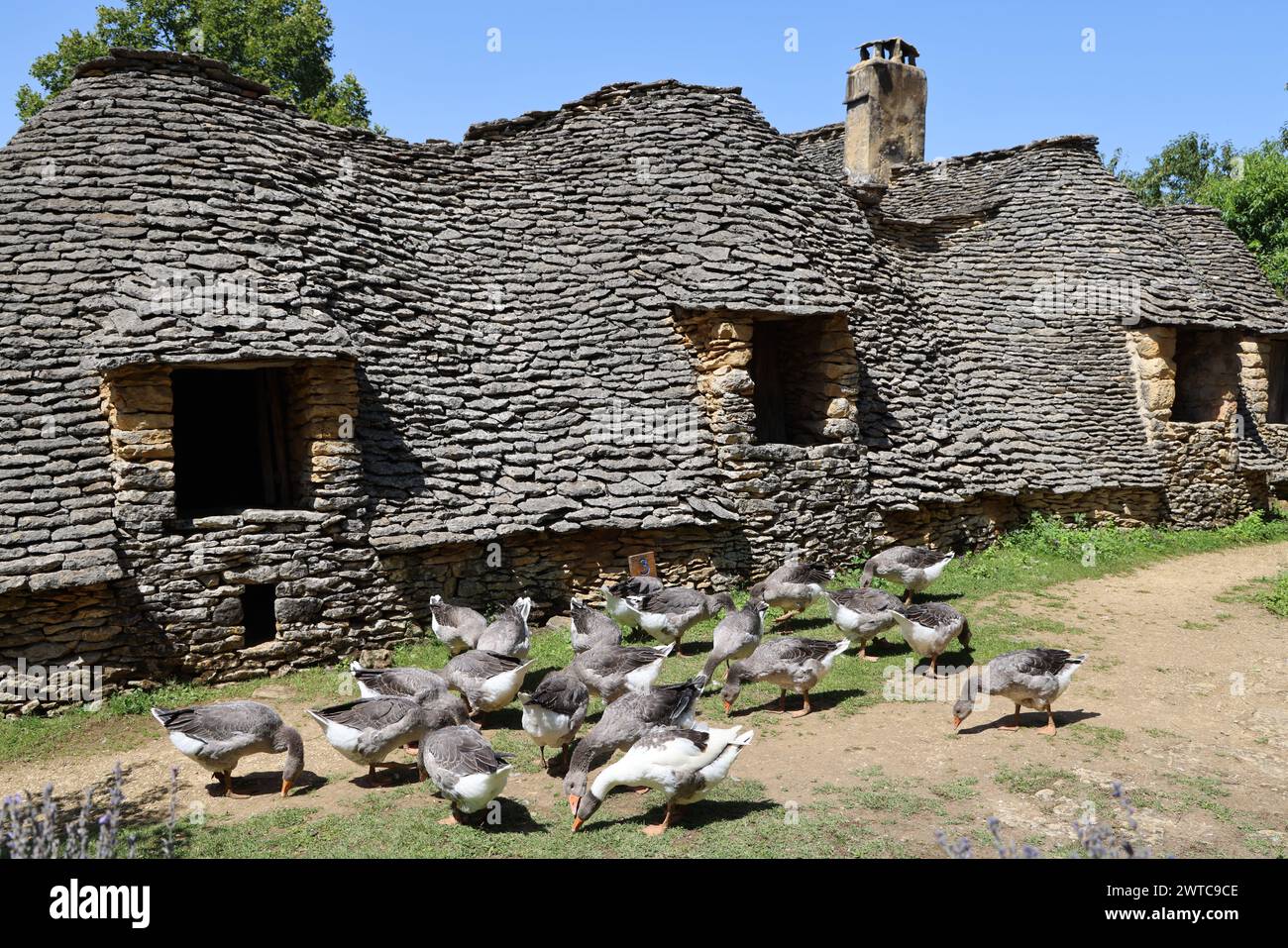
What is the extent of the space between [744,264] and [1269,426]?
14.2m

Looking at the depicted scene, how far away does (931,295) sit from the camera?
1833cm

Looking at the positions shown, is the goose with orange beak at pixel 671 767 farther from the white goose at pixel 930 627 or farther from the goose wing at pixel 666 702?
the white goose at pixel 930 627

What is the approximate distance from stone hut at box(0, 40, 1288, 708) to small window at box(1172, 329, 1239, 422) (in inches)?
2.4

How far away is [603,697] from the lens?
8914 mm

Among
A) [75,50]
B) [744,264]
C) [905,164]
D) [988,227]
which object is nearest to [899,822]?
[744,264]

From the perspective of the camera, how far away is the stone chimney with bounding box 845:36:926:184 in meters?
22.0

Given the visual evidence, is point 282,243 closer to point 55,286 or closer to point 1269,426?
point 55,286

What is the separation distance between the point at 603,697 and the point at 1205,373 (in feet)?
51.9

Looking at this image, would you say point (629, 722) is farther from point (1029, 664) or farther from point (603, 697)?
point (1029, 664)

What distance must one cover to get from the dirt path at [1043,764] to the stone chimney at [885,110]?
46.8 ft

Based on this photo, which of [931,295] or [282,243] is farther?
[931,295]
